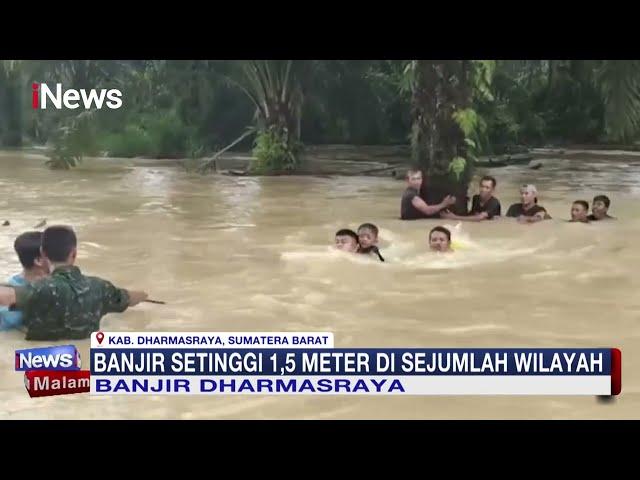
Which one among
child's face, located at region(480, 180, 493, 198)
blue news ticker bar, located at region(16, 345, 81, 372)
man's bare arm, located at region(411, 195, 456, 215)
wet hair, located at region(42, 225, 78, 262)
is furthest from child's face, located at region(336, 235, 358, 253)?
blue news ticker bar, located at region(16, 345, 81, 372)

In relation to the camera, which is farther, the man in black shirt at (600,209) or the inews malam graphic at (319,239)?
the man in black shirt at (600,209)

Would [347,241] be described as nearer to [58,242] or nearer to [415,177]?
[415,177]

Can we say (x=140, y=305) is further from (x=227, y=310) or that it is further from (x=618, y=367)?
(x=618, y=367)

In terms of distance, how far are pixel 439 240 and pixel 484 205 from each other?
0.88ft

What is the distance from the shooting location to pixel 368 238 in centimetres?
296

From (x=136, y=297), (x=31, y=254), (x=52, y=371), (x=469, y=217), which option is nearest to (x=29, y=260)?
(x=31, y=254)

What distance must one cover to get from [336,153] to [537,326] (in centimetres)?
101

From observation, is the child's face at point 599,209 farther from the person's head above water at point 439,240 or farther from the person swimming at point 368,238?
the person swimming at point 368,238

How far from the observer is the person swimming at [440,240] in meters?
3.09

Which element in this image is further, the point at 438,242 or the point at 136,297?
the point at 438,242

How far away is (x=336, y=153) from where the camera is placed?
10.6ft

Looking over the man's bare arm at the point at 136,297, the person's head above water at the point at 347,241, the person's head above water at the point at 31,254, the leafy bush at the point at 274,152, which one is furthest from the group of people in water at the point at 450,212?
the person's head above water at the point at 31,254

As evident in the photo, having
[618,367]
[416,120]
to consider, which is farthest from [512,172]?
[618,367]

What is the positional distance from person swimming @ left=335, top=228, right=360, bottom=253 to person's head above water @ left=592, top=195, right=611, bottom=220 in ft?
2.69
